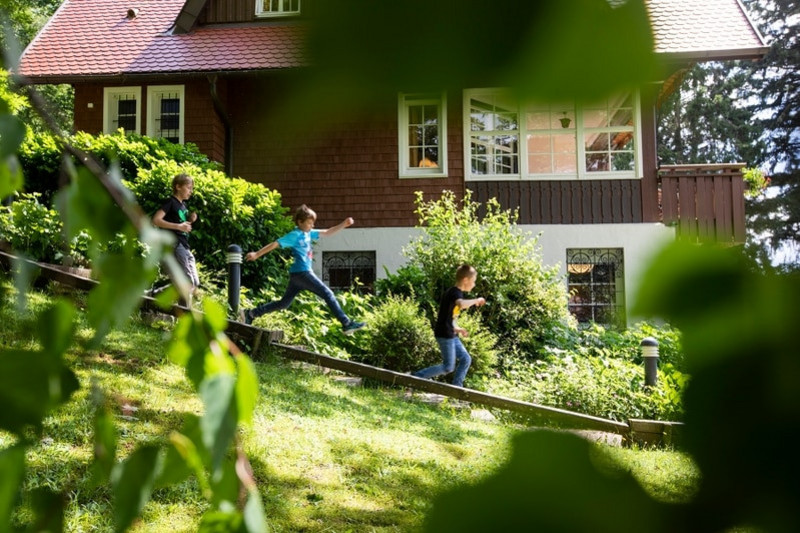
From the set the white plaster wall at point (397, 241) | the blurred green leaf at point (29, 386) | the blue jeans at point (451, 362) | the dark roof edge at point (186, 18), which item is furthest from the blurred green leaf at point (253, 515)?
the white plaster wall at point (397, 241)

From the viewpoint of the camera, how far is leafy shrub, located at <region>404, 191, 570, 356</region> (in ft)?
28.1

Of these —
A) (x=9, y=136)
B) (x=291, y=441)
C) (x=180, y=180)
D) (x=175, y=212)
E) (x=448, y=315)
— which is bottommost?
A: (x=291, y=441)

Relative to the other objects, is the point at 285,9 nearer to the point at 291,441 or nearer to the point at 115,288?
the point at 115,288

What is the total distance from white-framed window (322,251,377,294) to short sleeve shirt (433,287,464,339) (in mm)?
4539

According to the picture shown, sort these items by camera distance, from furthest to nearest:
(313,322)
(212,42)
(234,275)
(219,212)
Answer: (219,212)
(313,322)
(234,275)
(212,42)

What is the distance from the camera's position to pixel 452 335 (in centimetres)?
696

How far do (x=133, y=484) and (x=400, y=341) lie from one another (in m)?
7.25

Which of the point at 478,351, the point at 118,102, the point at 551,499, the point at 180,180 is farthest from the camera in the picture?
the point at 478,351

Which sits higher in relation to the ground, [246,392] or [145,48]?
[145,48]

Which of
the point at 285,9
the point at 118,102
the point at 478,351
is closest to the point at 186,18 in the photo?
the point at 118,102

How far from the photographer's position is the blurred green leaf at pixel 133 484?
315mm

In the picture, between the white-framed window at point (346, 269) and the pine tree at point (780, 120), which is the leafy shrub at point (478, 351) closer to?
the white-framed window at point (346, 269)

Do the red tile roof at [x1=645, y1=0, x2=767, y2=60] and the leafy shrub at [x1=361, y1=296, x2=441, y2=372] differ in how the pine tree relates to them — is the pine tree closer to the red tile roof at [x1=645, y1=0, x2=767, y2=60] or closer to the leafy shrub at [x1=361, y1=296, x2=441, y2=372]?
the red tile roof at [x1=645, y1=0, x2=767, y2=60]

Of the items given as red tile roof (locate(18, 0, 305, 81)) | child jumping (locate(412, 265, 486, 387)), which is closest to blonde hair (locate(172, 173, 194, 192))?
child jumping (locate(412, 265, 486, 387))
